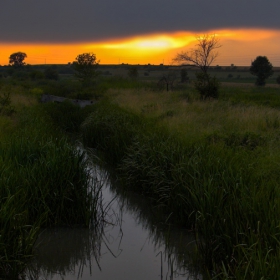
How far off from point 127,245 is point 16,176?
2056mm

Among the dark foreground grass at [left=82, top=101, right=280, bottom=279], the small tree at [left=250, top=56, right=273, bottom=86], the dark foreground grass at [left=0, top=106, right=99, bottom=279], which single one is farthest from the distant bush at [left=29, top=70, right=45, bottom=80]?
the dark foreground grass at [left=0, top=106, right=99, bottom=279]

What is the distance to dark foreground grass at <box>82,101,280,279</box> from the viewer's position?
4.76 m

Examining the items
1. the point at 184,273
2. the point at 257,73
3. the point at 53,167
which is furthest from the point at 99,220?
the point at 257,73

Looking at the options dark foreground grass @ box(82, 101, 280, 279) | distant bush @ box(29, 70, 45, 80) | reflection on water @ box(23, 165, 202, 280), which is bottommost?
reflection on water @ box(23, 165, 202, 280)

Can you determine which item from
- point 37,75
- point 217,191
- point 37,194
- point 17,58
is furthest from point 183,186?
point 17,58

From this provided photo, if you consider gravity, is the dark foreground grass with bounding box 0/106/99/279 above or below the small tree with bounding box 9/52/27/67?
below

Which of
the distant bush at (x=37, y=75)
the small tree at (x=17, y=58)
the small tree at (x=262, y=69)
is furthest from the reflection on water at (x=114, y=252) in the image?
the small tree at (x=17, y=58)

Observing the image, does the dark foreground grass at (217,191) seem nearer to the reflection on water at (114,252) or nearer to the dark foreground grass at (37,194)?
the reflection on water at (114,252)

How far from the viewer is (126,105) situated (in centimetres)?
1897

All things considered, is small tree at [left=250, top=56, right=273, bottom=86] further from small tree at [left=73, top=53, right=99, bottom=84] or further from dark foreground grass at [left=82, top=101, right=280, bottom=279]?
dark foreground grass at [left=82, top=101, right=280, bottom=279]

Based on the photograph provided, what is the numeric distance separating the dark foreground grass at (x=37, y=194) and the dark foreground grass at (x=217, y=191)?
152 centimetres

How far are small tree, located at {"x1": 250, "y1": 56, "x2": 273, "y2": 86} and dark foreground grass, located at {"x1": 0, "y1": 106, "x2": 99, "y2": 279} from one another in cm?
4621

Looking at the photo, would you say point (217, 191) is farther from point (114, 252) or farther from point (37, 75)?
point (37, 75)

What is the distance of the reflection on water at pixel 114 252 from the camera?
565cm
